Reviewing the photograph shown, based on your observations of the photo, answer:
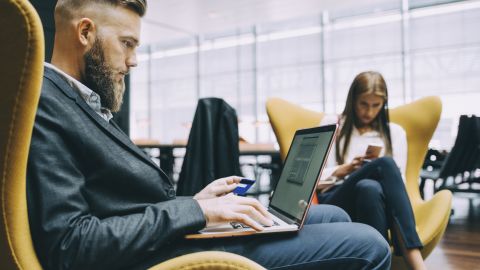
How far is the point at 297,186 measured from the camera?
117 centimetres

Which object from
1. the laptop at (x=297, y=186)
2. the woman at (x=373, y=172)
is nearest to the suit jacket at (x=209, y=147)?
the woman at (x=373, y=172)

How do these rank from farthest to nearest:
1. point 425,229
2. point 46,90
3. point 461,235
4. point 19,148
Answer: point 461,235
point 425,229
point 46,90
point 19,148

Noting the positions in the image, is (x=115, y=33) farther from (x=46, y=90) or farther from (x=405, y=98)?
(x=405, y=98)

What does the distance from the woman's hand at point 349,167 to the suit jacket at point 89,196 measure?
4.63ft

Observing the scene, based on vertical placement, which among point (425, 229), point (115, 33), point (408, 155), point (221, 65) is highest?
point (221, 65)

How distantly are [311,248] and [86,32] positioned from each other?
740mm

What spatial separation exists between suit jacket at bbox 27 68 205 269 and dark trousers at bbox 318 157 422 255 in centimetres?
118

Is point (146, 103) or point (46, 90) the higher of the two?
point (146, 103)

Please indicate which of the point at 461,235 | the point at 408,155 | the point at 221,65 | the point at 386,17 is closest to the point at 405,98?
the point at 386,17

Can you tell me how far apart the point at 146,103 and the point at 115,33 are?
440 inches

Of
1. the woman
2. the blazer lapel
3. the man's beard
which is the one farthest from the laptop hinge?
the woman

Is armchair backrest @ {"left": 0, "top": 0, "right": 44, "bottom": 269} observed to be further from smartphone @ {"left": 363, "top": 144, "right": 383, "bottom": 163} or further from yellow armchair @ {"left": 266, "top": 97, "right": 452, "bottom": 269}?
yellow armchair @ {"left": 266, "top": 97, "right": 452, "bottom": 269}

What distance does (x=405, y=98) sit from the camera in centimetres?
845

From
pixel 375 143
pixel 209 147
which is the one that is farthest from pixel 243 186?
pixel 375 143
